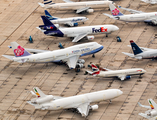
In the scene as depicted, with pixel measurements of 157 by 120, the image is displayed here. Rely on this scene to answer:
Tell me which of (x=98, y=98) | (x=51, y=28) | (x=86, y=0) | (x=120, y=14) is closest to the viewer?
(x=98, y=98)

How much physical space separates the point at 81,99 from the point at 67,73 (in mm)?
16910

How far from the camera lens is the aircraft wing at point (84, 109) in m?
94.3

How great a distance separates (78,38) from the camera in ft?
407

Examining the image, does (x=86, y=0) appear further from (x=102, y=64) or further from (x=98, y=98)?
(x=98, y=98)

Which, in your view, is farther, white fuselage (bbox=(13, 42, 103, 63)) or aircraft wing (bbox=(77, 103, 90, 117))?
white fuselage (bbox=(13, 42, 103, 63))

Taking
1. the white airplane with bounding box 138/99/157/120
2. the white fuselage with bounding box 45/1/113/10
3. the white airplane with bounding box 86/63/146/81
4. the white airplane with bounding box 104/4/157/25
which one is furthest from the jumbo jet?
the white airplane with bounding box 138/99/157/120

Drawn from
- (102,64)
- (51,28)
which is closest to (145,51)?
(102,64)

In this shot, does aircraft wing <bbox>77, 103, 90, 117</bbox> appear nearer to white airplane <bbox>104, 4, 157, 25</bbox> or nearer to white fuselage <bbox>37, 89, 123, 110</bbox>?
white fuselage <bbox>37, 89, 123, 110</bbox>

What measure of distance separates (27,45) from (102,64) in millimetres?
26239

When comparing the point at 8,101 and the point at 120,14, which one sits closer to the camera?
the point at 8,101

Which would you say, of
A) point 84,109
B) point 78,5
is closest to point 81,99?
point 84,109

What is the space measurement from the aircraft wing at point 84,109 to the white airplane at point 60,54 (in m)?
16.3

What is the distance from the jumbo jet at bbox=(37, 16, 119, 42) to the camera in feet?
405

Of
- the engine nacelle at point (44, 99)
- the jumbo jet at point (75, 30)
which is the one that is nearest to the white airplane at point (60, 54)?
the jumbo jet at point (75, 30)
